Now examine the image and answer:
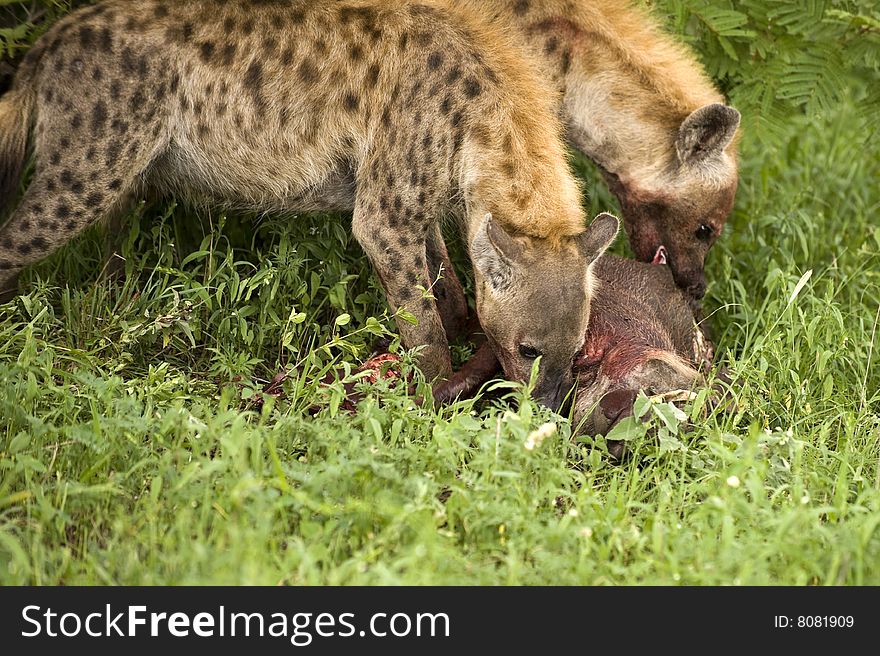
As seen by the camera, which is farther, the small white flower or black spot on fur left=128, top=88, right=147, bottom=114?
black spot on fur left=128, top=88, right=147, bottom=114

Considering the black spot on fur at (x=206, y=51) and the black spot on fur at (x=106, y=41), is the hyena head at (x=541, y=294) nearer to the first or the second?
the black spot on fur at (x=206, y=51)

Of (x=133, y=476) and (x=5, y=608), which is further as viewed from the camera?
(x=133, y=476)

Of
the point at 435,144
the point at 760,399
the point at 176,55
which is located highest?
the point at 176,55

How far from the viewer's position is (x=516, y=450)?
12.8 feet

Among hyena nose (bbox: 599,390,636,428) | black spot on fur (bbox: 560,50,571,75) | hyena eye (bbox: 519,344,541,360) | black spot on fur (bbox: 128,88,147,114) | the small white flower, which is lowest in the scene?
hyena nose (bbox: 599,390,636,428)

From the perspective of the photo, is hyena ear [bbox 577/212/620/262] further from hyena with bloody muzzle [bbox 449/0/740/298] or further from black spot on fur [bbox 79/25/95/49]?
black spot on fur [bbox 79/25/95/49]

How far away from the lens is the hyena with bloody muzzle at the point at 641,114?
5902 millimetres

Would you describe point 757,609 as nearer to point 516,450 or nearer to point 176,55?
Answer: point 516,450

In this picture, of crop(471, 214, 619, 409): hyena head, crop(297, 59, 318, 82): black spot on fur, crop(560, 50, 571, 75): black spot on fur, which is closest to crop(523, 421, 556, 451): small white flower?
crop(471, 214, 619, 409): hyena head

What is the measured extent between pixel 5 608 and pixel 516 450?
169cm

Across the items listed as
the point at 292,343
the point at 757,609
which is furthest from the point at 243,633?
the point at 292,343

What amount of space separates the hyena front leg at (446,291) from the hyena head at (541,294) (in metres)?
0.64

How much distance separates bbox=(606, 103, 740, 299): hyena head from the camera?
5.90 meters

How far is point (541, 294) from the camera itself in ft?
15.8
